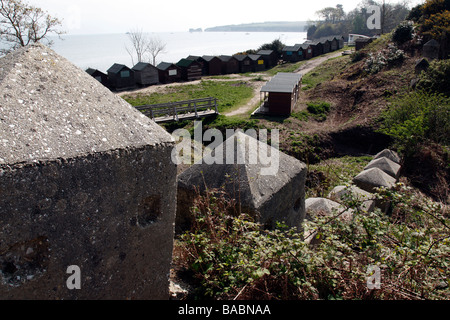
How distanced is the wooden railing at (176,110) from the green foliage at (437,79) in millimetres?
15014

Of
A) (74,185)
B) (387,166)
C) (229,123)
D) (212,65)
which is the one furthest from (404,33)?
(74,185)

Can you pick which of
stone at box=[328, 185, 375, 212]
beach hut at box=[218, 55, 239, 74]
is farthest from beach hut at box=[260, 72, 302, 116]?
beach hut at box=[218, 55, 239, 74]

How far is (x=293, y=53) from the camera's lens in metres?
53.6

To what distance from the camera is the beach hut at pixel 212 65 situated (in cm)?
4634

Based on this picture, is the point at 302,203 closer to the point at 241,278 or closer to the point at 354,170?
the point at 241,278

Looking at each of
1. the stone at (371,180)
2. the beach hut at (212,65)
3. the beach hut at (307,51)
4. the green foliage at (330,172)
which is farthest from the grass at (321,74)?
the stone at (371,180)

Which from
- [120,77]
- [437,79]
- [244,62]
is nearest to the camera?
[437,79]

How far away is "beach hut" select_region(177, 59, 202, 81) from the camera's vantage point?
1651 inches

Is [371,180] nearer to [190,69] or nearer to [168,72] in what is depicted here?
[168,72]

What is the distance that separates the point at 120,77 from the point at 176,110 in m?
15.2

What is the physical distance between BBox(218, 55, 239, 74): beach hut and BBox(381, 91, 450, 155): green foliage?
1213 inches

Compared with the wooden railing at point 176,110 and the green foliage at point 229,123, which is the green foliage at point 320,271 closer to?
the green foliage at point 229,123

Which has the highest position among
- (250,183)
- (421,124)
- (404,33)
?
(404,33)
